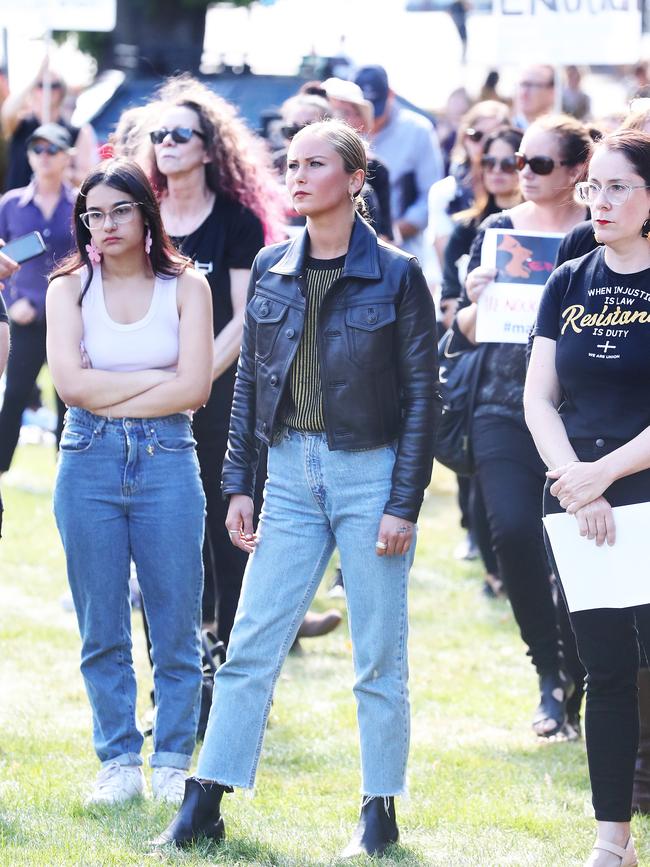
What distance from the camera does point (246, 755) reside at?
463cm

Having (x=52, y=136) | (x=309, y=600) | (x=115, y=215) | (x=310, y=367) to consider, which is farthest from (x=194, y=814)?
(x=52, y=136)

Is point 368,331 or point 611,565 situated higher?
point 368,331

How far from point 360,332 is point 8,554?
5446mm

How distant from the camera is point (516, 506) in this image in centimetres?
601

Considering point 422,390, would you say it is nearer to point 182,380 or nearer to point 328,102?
point 182,380

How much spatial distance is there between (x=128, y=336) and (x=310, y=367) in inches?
30.2

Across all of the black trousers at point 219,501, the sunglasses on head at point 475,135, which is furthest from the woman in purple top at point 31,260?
the black trousers at point 219,501

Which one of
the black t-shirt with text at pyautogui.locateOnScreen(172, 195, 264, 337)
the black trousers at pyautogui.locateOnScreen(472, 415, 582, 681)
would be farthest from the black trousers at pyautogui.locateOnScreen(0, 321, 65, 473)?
the black trousers at pyautogui.locateOnScreen(472, 415, 582, 681)

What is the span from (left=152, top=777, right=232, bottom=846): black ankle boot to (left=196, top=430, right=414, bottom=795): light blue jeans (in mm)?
48

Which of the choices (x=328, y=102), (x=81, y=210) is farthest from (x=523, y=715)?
(x=328, y=102)

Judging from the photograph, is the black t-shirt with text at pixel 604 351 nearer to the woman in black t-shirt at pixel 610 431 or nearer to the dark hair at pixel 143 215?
the woman in black t-shirt at pixel 610 431

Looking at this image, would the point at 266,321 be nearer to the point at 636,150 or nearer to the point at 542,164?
the point at 636,150

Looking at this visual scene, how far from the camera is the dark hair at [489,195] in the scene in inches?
274

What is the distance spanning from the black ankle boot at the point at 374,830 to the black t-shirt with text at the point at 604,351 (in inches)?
50.9
